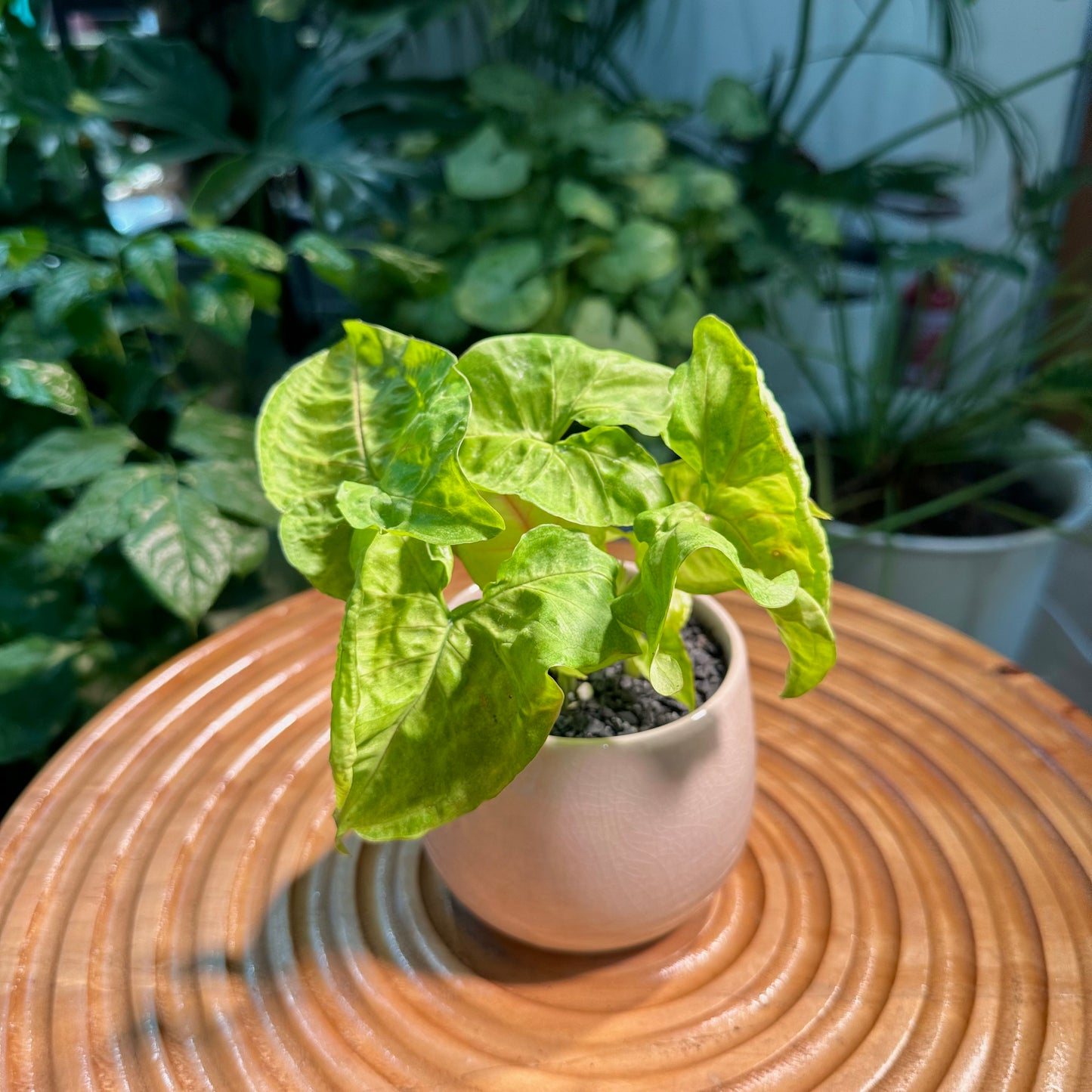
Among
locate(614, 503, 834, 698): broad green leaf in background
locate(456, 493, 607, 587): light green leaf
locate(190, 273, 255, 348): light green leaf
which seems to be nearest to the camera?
locate(614, 503, 834, 698): broad green leaf in background

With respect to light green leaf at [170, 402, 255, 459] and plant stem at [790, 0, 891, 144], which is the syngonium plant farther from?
plant stem at [790, 0, 891, 144]

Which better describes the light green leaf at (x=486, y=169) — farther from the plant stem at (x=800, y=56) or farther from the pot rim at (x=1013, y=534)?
the pot rim at (x=1013, y=534)

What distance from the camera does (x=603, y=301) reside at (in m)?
1.24

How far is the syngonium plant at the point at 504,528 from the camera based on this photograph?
1.32 feet

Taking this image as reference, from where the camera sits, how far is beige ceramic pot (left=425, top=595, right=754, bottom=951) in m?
0.46

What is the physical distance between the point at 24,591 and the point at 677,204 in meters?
0.93

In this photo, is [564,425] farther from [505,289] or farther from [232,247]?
[505,289]

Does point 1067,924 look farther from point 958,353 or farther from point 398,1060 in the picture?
point 958,353

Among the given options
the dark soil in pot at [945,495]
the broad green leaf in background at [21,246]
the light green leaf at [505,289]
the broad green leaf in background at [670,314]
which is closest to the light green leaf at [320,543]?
the broad green leaf in background at [21,246]

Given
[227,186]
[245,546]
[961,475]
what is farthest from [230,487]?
[961,475]

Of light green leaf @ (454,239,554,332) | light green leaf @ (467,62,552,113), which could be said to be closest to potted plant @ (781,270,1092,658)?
light green leaf @ (454,239,554,332)

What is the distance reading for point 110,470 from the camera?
884mm

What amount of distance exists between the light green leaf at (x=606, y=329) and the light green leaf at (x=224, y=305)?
431 millimetres

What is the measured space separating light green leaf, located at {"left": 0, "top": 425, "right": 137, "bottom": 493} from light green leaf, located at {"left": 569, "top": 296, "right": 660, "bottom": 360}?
1.89 feet
